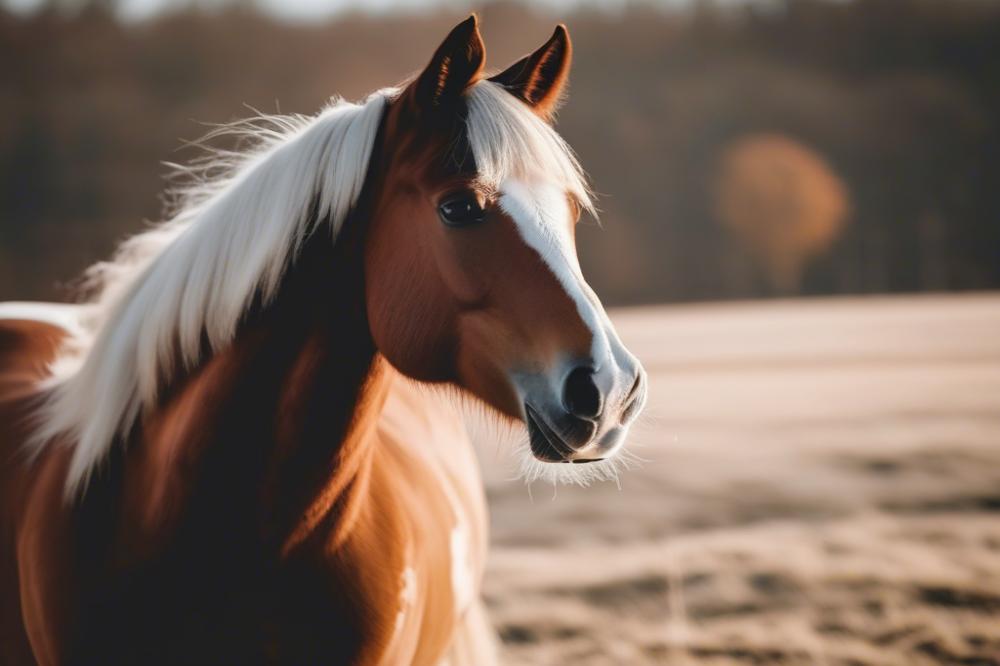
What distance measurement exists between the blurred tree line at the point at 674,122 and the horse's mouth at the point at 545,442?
774 inches

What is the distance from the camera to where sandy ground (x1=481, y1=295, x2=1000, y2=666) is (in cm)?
337

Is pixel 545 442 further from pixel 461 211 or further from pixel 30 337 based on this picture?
pixel 30 337

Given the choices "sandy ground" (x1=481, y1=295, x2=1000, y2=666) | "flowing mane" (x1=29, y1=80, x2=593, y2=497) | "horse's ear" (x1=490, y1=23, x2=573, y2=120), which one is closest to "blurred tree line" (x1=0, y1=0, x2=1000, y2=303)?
"sandy ground" (x1=481, y1=295, x2=1000, y2=666)

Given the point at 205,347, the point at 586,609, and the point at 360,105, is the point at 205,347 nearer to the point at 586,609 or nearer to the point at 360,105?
the point at 360,105

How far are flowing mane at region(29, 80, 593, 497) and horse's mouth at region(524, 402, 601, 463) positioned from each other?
15.3 inches

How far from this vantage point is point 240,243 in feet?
4.63

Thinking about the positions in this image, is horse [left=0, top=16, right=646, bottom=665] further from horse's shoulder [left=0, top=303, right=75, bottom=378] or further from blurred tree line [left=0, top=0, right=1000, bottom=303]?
blurred tree line [left=0, top=0, right=1000, bottom=303]

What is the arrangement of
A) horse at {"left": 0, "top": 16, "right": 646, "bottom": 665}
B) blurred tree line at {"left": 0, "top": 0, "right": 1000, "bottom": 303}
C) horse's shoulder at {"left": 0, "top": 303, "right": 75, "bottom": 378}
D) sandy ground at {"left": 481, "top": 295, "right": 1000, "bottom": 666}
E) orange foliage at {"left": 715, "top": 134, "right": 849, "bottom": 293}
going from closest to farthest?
horse at {"left": 0, "top": 16, "right": 646, "bottom": 665} → horse's shoulder at {"left": 0, "top": 303, "right": 75, "bottom": 378} → sandy ground at {"left": 481, "top": 295, "right": 1000, "bottom": 666} → blurred tree line at {"left": 0, "top": 0, "right": 1000, "bottom": 303} → orange foliage at {"left": 715, "top": 134, "right": 849, "bottom": 293}

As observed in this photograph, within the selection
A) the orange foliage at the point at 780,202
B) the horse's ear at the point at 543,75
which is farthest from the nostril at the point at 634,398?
the orange foliage at the point at 780,202

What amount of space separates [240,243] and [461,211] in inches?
16.1

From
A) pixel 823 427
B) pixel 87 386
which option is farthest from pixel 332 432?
pixel 823 427

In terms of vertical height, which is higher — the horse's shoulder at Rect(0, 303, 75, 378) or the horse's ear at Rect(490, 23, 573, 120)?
the horse's ear at Rect(490, 23, 573, 120)

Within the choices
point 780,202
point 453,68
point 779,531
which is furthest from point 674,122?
point 453,68

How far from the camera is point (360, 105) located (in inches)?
59.0
